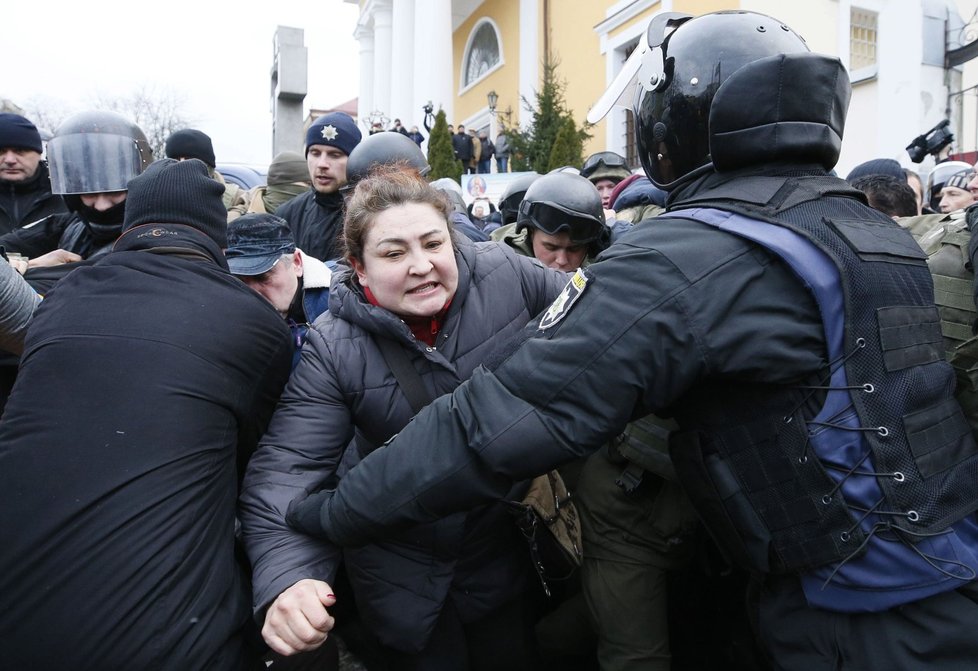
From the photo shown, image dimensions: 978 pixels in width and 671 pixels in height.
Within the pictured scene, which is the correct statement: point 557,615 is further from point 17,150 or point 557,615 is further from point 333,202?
point 17,150

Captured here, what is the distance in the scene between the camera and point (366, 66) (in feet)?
100

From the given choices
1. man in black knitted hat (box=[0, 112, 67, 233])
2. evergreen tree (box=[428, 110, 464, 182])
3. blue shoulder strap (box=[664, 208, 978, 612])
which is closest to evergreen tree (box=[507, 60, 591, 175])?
evergreen tree (box=[428, 110, 464, 182])

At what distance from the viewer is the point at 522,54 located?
69.6ft

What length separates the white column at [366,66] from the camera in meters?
29.9

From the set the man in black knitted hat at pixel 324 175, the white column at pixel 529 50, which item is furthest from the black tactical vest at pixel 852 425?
the white column at pixel 529 50

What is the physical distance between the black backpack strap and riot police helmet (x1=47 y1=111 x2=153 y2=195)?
5.51ft

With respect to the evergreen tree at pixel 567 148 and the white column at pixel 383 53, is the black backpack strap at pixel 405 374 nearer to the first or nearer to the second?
the evergreen tree at pixel 567 148

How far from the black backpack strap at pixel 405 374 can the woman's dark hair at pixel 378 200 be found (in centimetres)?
30

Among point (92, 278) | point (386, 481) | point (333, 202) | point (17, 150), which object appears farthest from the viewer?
point (333, 202)

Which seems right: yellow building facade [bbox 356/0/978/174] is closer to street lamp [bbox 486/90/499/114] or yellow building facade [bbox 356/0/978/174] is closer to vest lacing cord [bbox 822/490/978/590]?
street lamp [bbox 486/90/499/114]

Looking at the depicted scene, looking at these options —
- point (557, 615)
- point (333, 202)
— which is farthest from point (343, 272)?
point (333, 202)

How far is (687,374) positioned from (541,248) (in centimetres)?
218

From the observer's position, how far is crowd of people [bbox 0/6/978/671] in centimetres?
138

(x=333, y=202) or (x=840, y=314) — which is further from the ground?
(x=333, y=202)
